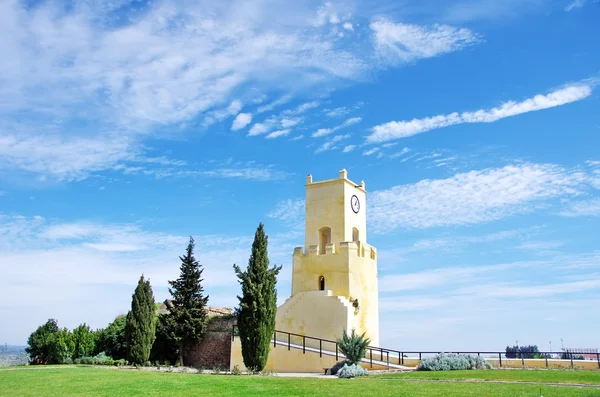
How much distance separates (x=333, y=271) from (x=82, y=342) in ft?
48.0

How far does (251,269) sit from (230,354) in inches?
229

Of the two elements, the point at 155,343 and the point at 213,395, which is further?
the point at 155,343

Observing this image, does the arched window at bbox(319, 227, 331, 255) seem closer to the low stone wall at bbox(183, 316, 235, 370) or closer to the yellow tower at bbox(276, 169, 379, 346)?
the yellow tower at bbox(276, 169, 379, 346)

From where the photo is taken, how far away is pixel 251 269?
79.6 feet

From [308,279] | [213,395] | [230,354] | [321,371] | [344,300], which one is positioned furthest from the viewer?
[308,279]

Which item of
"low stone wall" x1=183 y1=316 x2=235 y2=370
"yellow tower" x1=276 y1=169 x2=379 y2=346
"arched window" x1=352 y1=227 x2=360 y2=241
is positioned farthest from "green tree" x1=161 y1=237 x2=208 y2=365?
"arched window" x1=352 y1=227 x2=360 y2=241

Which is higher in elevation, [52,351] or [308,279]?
[308,279]

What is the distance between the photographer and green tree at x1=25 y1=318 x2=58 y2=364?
31703 millimetres

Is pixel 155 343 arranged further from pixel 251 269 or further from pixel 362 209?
pixel 362 209

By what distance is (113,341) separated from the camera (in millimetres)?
30562

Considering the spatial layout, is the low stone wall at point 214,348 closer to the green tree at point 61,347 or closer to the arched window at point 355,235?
the green tree at point 61,347

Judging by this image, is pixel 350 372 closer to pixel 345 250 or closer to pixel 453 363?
pixel 453 363

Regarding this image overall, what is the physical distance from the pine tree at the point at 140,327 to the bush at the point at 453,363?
1312cm

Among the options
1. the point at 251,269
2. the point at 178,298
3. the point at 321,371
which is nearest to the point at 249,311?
the point at 251,269
